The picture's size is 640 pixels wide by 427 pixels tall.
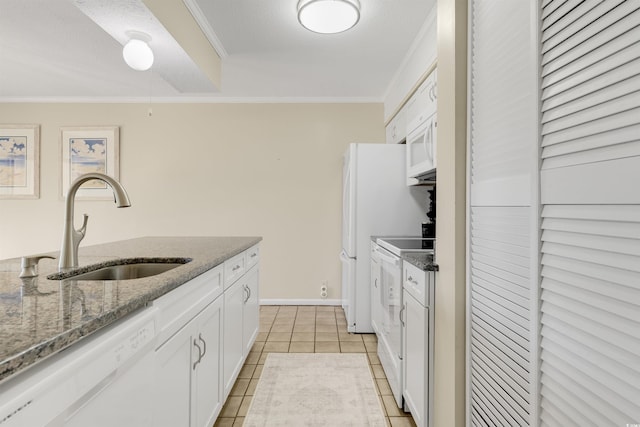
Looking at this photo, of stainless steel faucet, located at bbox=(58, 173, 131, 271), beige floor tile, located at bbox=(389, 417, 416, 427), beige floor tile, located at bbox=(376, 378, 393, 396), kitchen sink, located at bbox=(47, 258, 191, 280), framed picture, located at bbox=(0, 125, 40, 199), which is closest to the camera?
stainless steel faucet, located at bbox=(58, 173, 131, 271)

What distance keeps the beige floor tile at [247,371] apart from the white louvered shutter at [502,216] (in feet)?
4.85

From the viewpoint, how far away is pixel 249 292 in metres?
2.39

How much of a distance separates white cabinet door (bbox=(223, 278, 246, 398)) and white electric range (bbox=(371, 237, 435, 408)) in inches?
37.1

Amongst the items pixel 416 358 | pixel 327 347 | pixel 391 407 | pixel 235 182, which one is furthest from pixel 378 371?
pixel 235 182

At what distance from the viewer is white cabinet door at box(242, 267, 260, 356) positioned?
2.27m

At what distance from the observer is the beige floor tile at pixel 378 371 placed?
7.45ft

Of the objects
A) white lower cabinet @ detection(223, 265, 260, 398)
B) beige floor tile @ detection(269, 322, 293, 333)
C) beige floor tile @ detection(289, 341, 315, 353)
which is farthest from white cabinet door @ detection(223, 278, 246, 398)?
beige floor tile @ detection(269, 322, 293, 333)

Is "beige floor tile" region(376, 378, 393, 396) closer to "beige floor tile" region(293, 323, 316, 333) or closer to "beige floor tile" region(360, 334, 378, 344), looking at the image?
"beige floor tile" region(360, 334, 378, 344)

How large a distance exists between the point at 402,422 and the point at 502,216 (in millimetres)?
1305

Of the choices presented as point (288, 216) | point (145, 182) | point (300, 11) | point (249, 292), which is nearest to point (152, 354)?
point (249, 292)

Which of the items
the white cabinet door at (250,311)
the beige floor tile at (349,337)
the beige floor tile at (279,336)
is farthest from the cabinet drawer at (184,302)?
the beige floor tile at (349,337)

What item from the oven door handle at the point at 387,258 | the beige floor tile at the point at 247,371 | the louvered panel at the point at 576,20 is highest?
the louvered panel at the point at 576,20

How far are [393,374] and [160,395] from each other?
1.39 metres

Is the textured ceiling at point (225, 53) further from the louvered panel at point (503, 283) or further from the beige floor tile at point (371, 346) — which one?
the beige floor tile at point (371, 346)
